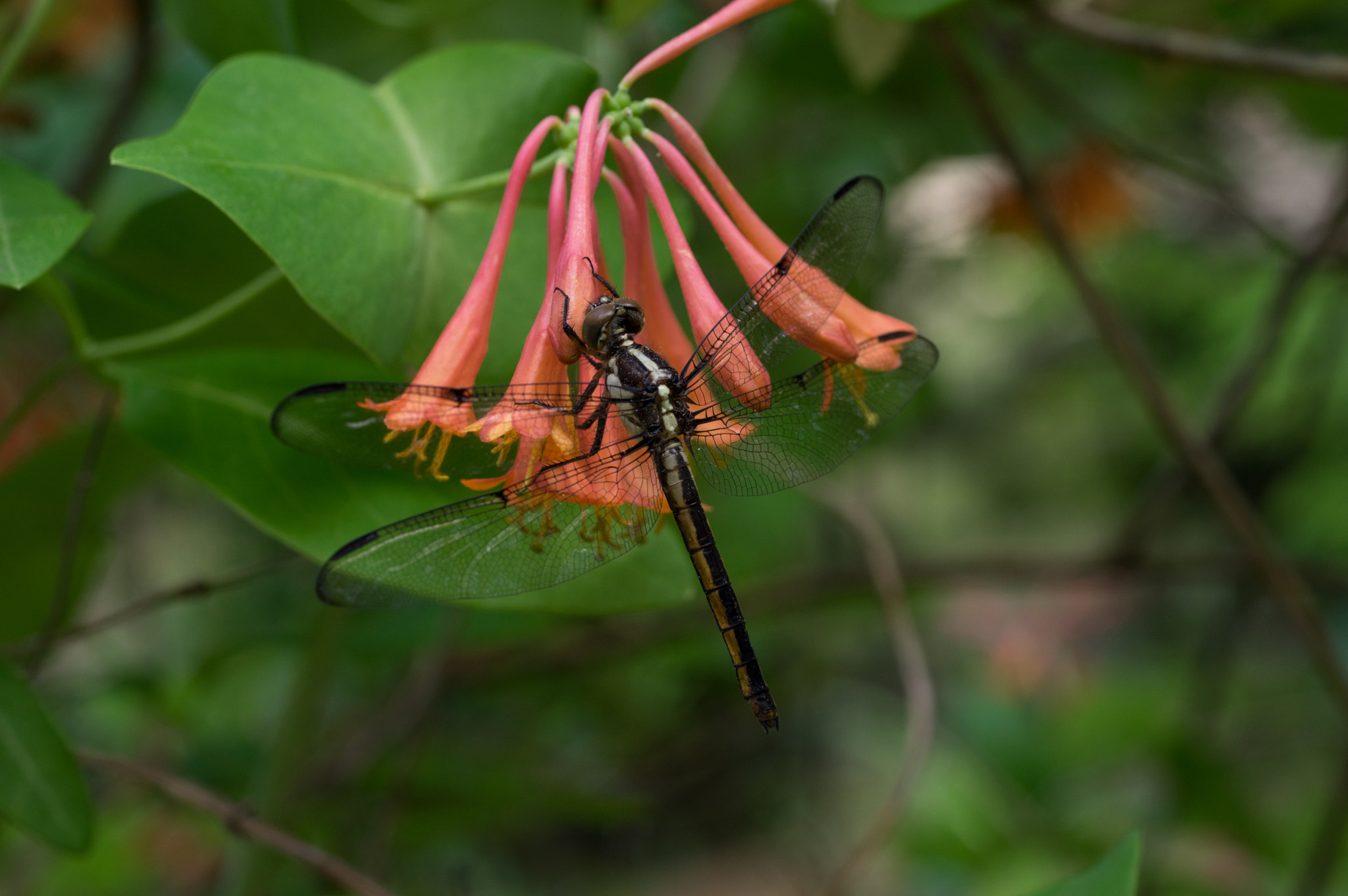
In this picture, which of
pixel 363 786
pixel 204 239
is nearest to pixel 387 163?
pixel 204 239

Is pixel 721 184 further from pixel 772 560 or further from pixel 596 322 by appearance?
pixel 772 560

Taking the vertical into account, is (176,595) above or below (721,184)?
below

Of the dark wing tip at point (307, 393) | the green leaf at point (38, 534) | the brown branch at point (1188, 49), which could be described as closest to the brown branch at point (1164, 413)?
the brown branch at point (1188, 49)

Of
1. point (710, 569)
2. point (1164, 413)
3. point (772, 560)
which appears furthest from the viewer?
point (772, 560)

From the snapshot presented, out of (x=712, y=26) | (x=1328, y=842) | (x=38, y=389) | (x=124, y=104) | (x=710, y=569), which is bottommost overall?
(x=1328, y=842)

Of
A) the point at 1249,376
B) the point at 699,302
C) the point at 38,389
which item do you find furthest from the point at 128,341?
the point at 1249,376

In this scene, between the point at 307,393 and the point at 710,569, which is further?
the point at 710,569
